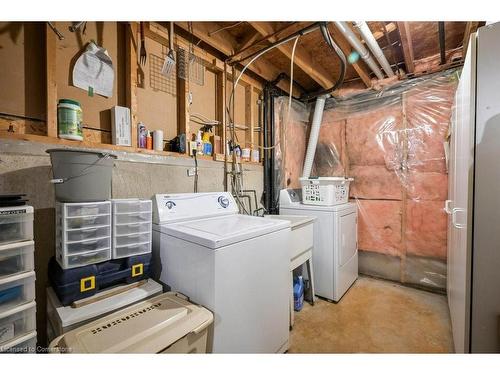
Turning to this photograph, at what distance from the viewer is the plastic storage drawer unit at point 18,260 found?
888mm

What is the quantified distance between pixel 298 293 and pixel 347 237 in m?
0.82

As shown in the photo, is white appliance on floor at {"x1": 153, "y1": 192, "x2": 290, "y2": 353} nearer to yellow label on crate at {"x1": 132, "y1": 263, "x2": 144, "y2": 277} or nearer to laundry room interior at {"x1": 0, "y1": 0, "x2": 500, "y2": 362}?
laundry room interior at {"x1": 0, "y1": 0, "x2": 500, "y2": 362}

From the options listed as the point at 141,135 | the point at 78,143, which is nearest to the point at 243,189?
the point at 141,135

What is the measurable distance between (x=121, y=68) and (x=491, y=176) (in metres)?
2.21

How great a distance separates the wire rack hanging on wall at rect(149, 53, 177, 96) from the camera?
5.74 ft

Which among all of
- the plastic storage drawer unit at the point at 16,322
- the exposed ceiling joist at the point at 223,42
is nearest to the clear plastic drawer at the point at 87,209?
the plastic storage drawer unit at the point at 16,322

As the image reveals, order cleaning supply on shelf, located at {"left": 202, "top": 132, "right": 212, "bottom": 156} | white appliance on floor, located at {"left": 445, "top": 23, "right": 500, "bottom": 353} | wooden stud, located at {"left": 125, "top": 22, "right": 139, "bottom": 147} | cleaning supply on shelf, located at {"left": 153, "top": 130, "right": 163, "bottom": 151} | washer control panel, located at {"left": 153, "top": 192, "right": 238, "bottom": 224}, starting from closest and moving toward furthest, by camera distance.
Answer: white appliance on floor, located at {"left": 445, "top": 23, "right": 500, "bottom": 353}
washer control panel, located at {"left": 153, "top": 192, "right": 238, "bottom": 224}
wooden stud, located at {"left": 125, "top": 22, "right": 139, "bottom": 147}
cleaning supply on shelf, located at {"left": 153, "top": 130, "right": 163, "bottom": 151}
cleaning supply on shelf, located at {"left": 202, "top": 132, "right": 212, "bottom": 156}

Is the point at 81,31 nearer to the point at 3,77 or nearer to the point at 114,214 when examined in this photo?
the point at 3,77

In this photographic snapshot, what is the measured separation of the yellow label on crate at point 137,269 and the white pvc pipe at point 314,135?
84.8 inches

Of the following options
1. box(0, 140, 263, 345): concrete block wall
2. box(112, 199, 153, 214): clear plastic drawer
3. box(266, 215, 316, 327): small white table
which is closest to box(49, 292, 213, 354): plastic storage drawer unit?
box(112, 199, 153, 214): clear plastic drawer

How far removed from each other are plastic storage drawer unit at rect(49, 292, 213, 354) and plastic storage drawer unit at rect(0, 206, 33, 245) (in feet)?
1.40

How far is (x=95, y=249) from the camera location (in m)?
1.12

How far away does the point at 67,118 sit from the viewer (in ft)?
4.14
